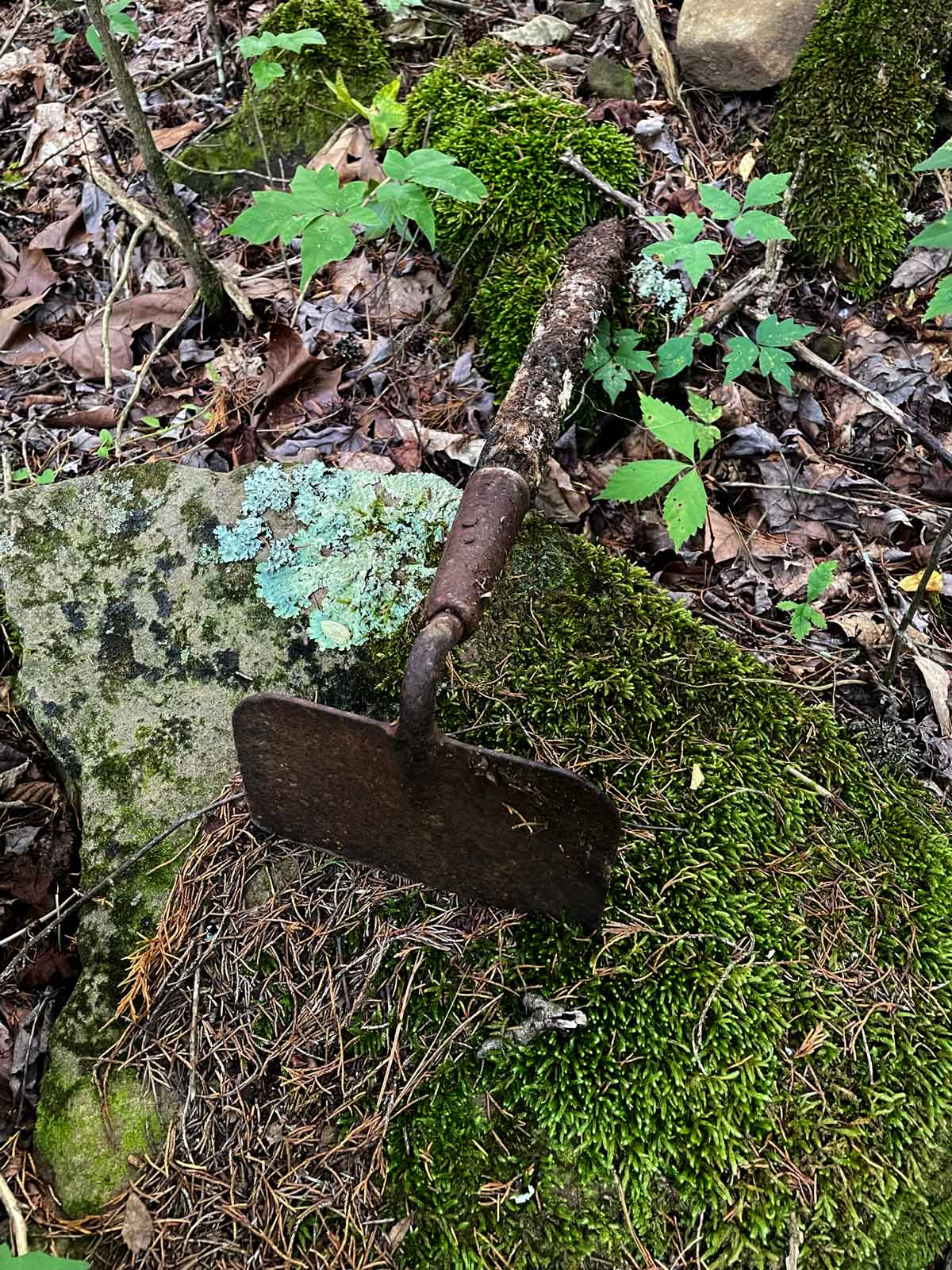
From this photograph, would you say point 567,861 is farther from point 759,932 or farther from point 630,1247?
point 630,1247

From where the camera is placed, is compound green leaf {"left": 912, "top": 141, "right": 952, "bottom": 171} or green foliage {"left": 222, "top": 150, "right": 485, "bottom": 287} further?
green foliage {"left": 222, "top": 150, "right": 485, "bottom": 287}

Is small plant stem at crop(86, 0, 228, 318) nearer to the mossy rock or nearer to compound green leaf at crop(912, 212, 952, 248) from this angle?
the mossy rock

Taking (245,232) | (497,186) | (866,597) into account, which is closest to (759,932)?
(866,597)

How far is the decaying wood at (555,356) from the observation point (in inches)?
101

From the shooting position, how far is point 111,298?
3.86 m

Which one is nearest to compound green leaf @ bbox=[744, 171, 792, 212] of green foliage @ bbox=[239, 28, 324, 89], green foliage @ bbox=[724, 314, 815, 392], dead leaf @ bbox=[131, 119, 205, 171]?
green foliage @ bbox=[724, 314, 815, 392]

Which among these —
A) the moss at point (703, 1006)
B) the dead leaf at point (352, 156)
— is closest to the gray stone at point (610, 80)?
the dead leaf at point (352, 156)

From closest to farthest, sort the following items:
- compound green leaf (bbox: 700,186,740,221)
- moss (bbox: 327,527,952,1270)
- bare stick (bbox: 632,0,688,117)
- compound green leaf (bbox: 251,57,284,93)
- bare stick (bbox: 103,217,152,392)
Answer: moss (bbox: 327,527,952,1270) → compound green leaf (bbox: 700,186,740,221) → compound green leaf (bbox: 251,57,284,93) → bare stick (bbox: 103,217,152,392) → bare stick (bbox: 632,0,688,117)

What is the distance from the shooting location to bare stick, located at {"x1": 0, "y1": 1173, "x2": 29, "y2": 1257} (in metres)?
1.86

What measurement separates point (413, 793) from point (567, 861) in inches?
15.5

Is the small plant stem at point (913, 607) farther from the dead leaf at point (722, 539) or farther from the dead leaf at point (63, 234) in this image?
the dead leaf at point (63, 234)

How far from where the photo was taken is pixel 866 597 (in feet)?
9.30

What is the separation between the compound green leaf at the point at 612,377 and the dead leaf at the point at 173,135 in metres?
2.78

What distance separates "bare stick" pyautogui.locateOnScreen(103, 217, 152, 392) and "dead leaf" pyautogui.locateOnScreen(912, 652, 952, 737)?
3370mm
